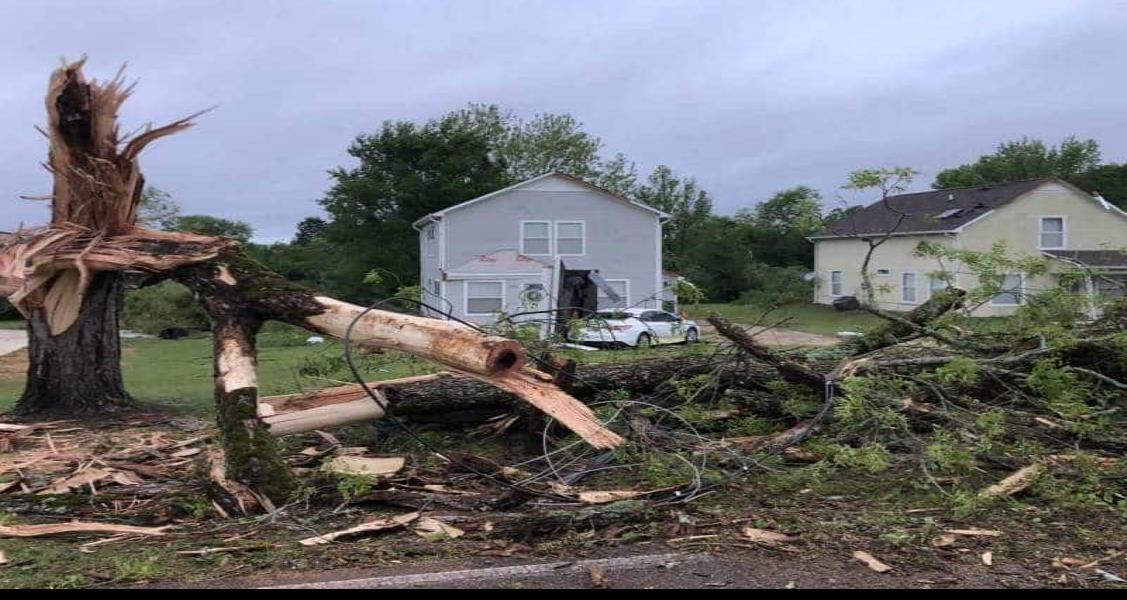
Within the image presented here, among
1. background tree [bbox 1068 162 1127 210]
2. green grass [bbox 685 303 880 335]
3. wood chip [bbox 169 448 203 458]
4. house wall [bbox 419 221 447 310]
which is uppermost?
background tree [bbox 1068 162 1127 210]

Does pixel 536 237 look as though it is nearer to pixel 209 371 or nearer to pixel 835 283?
pixel 209 371

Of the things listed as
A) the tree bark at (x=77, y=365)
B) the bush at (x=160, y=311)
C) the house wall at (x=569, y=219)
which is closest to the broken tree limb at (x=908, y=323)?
the tree bark at (x=77, y=365)

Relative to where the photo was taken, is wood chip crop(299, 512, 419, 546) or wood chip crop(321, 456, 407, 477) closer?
wood chip crop(299, 512, 419, 546)

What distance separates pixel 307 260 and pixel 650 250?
104 ft

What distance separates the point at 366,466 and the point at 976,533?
12.6 ft

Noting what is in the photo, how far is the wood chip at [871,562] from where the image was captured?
4.13 metres

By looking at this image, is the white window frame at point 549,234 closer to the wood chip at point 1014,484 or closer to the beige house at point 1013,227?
the beige house at point 1013,227

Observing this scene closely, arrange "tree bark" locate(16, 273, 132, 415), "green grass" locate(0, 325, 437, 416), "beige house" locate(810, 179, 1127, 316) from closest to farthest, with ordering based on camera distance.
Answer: "green grass" locate(0, 325, 437, 416), "tree bark" locate(16, 273, 132, 415), "beige house" locate(810, 179, 1127, 316)

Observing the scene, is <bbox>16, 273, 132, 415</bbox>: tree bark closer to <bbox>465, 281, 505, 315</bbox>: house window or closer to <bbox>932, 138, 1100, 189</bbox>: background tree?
<bbox>465, 281, 505, 315</bbox>: house window

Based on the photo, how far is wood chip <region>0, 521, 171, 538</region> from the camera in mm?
4922

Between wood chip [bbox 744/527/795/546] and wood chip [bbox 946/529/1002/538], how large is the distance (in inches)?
34.4

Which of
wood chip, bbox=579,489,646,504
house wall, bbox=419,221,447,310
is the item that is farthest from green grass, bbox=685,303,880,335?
house wall, bbox=419,221,447,310

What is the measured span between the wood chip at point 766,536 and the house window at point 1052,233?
34385mm

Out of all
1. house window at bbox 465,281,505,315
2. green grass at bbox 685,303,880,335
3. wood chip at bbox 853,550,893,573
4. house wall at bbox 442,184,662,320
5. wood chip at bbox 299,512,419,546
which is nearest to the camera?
wood chip at bbox 853,550,893,573
